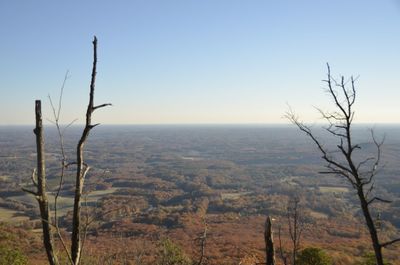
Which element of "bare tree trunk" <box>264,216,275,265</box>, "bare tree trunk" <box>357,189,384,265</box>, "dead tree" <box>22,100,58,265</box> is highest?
"dead tree" <box>22,100,58,265</box>

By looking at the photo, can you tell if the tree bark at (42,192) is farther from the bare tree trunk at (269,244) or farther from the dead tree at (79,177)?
the bare tree trunk at (269,244)

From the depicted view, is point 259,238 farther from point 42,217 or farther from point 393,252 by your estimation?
point 42,217

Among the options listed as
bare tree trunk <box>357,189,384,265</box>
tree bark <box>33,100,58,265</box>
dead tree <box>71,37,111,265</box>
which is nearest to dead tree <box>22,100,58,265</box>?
tree bark <box>33,100,58,265</box>

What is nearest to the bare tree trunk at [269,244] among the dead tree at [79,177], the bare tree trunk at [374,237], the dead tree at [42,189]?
the bare tree trunk at [374,237]

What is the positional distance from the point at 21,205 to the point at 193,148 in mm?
120331

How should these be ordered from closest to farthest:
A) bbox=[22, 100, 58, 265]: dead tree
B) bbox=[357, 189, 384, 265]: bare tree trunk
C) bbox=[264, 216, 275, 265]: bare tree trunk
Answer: bbox=[22, 100, 58, 265]: dead tree → bbox=[357, 189, 384, 265]: bare tree trunk → bbox=[264, 216, 275, 265]: bare tree trunk

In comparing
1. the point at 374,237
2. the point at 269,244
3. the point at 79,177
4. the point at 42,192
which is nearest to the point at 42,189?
the point at 42,192

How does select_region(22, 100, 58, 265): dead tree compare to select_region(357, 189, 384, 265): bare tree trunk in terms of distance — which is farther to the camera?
select_region(357, 189, 384, 265): bare tree trunk

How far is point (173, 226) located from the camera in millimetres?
60625

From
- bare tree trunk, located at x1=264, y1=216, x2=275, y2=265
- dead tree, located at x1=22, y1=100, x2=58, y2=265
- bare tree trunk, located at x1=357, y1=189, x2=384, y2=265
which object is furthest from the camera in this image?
bare tree trunk, located at x1=264, y1=216, x2=275, y2=265

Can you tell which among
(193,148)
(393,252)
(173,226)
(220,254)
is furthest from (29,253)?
(193,148)

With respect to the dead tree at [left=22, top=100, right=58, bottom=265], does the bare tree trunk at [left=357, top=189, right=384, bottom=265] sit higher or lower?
lower

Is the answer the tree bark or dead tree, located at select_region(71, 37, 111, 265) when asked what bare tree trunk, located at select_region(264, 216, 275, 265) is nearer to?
dead tree, located at select_region(71, 37, 111, 265)

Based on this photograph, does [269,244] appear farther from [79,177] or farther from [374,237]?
[79,177]
